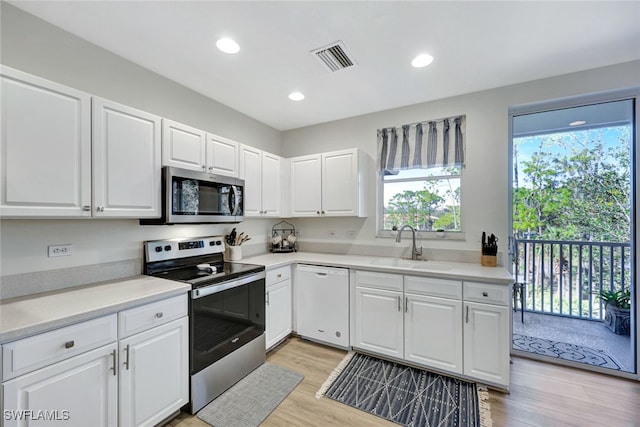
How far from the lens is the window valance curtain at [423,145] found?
287 centimetres

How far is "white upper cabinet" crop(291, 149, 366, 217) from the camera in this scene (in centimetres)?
309

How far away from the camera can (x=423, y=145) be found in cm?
304

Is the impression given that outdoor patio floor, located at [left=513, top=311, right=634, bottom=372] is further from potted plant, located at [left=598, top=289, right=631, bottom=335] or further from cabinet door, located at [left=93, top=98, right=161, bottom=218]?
cabinet door, located at [left=93, top=98, right=161, bottom=218]

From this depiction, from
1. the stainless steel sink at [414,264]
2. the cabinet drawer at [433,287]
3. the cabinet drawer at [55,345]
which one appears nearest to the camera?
the cabinet drawer at [55,345]

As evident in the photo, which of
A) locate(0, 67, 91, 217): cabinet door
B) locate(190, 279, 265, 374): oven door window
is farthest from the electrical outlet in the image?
locate(190, 279, 265, 374): oven door window

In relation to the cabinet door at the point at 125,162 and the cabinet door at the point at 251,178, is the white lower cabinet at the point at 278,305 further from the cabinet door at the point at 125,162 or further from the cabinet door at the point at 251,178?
the cabinet door at the point at 125,162

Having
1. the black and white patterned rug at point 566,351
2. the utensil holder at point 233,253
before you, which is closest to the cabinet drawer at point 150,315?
the utensil holder at point 233,253

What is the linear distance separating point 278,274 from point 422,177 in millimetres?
2036

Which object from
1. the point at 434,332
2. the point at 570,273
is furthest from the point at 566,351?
the point at 434,332

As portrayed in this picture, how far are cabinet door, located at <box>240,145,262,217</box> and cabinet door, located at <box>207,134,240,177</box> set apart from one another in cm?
9

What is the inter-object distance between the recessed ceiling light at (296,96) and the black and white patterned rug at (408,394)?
9.13ft

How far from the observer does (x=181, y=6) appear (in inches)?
63.5

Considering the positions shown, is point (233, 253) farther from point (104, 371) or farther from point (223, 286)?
point (104, 371)

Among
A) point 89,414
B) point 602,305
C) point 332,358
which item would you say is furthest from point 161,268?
point 602,305
